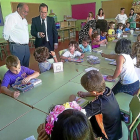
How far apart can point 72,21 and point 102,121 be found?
30.1 ft

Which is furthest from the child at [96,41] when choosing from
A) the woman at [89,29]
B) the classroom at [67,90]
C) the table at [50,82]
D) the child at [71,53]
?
the table at [50,82]

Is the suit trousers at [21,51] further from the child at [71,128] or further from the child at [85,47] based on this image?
the child at [71,128]

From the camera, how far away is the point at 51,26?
3.12 metres

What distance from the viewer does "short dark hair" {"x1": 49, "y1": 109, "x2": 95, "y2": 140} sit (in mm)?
521

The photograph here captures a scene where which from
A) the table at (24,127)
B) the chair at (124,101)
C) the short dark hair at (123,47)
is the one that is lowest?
the chair at (124,101)

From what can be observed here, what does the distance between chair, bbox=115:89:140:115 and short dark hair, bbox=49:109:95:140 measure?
104cm

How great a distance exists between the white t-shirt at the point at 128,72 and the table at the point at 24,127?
111 cm

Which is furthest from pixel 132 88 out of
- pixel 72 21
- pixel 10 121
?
pixel 72 21

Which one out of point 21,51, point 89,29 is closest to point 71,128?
point 21,51

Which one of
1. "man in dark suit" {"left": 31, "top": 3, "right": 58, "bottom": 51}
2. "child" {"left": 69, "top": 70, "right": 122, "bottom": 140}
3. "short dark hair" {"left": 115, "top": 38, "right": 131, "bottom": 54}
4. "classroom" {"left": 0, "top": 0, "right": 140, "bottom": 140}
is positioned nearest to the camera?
"classroom" {"left": 0, "top": 0, "right": 140, "bottom": 140}

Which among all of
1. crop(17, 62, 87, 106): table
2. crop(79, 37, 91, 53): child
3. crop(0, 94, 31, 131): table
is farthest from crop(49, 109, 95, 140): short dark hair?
crop(79, 37, 91, 53): child

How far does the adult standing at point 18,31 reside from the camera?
262cm

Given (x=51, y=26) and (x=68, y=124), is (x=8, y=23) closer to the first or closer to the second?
(x=51, y=26)

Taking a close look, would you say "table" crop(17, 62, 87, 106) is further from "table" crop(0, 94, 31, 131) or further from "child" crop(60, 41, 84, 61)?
"child" crop(60, 41, 84, 61)
